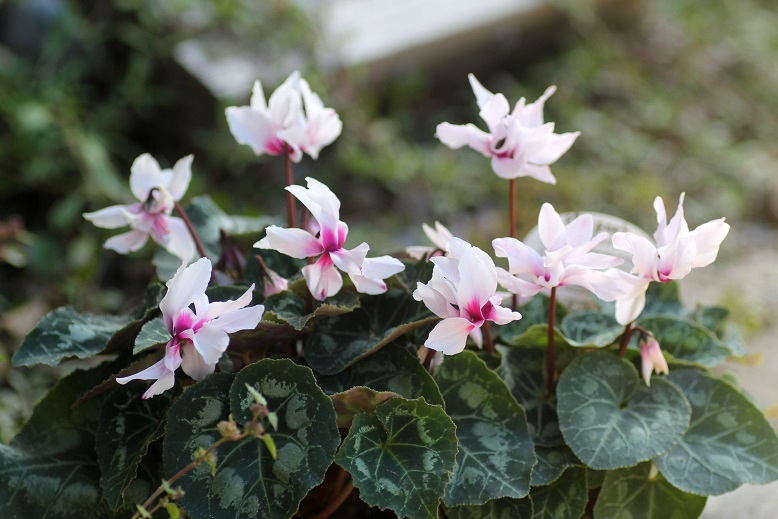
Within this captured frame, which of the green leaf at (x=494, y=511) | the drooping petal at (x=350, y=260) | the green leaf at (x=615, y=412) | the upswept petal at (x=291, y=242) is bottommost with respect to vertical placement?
the green leaf at (x=494, y=511)

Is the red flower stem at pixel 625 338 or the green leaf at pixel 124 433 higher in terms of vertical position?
the green leaf at pixel 124 433

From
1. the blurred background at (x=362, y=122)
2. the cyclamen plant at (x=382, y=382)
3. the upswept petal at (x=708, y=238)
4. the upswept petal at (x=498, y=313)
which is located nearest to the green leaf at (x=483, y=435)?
the cyclamen plant at (x=382, y=382)

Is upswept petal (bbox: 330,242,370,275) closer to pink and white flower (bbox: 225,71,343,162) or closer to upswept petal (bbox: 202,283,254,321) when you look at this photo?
upswept petal (bbox: 202,283,254,321)


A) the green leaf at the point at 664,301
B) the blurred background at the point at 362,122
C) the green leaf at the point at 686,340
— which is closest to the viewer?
the green leaf at the point at 686,340

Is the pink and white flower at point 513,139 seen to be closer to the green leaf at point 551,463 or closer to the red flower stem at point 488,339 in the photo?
the red flower stem at point 488,339

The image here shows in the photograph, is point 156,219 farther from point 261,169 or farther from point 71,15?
point 71,15

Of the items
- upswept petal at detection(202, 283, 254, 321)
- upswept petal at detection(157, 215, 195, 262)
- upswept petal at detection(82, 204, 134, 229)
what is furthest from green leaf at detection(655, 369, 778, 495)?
upswept petal at detection(82, 204, 134, 229)

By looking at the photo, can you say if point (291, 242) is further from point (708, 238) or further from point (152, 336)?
point (708, 238)

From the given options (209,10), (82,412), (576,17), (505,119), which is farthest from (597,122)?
(82,412)
